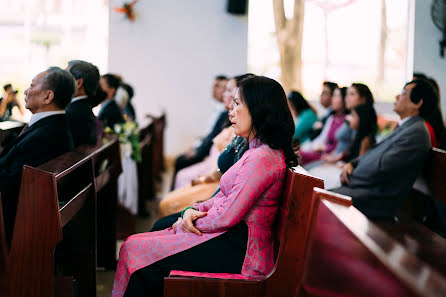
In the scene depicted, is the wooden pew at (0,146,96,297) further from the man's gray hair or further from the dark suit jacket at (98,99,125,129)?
the dark suit jacket at (98,99,125,129)

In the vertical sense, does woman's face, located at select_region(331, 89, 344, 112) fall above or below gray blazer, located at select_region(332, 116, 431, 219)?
above

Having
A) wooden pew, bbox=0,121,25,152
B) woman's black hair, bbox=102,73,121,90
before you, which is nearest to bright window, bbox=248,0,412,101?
woman's black hair, bbox=102,73,121,90

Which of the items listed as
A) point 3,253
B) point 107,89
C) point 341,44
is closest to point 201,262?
point 3,253

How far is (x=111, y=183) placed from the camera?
10.1 ft

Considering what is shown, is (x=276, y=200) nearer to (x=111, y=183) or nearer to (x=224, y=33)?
(x=111, y=183)

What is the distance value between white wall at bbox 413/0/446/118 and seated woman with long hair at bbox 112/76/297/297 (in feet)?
12.7

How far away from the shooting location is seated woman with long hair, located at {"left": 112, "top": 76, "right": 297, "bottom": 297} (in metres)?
1.69

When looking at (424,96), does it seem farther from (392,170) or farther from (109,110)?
(109,110)

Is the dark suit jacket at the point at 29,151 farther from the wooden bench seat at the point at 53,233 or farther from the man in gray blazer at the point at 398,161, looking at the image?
the man in gray blazer at the point at 398,161

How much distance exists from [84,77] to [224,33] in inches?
197

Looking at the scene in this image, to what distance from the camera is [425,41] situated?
18.2 feet

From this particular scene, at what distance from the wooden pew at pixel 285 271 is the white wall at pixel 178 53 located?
6236mm

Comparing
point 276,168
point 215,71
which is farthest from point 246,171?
point 215,71

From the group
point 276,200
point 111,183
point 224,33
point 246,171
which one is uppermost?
point 224,33
